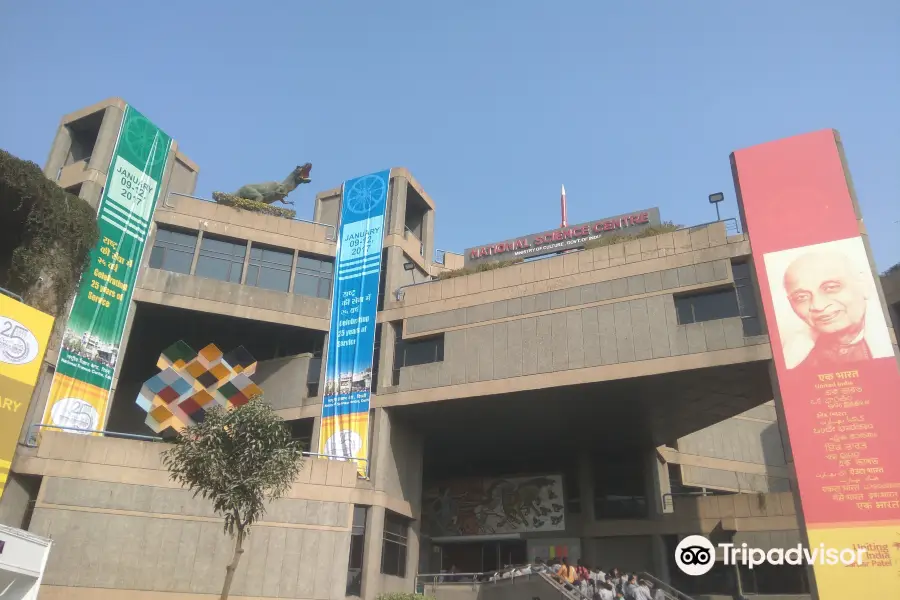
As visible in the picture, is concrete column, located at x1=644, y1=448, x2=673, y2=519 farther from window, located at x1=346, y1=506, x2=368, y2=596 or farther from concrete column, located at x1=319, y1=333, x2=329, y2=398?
concrete column, located at x1=319, y1=333, x2=329, y2=398

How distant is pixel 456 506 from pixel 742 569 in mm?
16283

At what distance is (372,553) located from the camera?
3238 cm

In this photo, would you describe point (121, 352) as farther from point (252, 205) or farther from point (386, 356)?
point (386, 356)

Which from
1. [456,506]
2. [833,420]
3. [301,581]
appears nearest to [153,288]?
[301,581]

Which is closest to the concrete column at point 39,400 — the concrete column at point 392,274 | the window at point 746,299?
the concrete column at point 392,274

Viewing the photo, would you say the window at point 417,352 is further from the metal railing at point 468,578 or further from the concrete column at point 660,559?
the concrete column at point 660,559

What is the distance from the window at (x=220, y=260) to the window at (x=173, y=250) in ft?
1.87

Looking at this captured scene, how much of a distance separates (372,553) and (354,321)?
12.0 metres

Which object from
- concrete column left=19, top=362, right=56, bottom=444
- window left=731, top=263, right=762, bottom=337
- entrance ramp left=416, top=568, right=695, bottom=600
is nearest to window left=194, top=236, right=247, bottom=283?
concrete column left=19, top=362, right=56, bottom=444

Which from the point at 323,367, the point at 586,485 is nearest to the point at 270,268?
the point at 323,367

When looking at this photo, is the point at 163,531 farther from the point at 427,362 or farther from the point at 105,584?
the point at 427,362

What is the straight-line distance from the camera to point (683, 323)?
30703mm

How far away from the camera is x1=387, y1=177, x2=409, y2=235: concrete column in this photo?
40484 mm

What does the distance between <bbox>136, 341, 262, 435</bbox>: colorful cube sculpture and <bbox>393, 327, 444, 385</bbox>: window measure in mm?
7475
